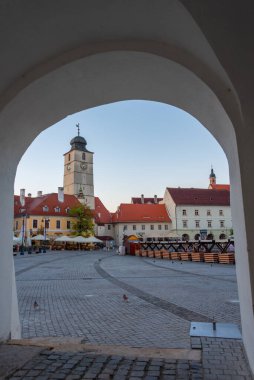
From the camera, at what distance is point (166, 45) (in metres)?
3.72

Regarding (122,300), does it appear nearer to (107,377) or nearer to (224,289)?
Answer: (224,289)

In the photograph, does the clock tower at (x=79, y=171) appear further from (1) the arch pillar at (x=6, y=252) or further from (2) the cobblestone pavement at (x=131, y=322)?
(1) the arch pillar at (x=6, y=252)

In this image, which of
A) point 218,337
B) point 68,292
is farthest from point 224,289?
point 218,337

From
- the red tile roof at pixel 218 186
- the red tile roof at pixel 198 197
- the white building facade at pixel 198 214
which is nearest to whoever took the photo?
the white building facade at pixel 198 214

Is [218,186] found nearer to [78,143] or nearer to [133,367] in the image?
[78,143]

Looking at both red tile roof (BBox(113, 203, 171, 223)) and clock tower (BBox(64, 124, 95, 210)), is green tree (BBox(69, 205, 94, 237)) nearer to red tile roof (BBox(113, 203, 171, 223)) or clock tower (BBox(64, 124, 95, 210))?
red tile roof (BBox(113, 203, 171, 223))

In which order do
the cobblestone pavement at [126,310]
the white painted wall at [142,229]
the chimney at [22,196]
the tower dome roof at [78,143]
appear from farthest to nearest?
the tower dome roof at [78,143] → the white painted wall at [142,229] → the chimney at [22,196] → the cobblestone pavement at [126,310]

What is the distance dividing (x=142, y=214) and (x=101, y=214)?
11.4 meters

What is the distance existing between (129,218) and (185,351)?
82.9 meters

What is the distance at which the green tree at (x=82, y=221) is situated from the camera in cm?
7400

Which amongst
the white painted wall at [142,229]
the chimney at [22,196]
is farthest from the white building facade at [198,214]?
the chimney at [22,196]

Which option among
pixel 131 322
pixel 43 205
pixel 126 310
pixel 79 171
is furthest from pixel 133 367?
pixel 79 171

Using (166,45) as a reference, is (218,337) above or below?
below

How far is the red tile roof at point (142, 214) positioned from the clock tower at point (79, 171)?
27.2 ft
